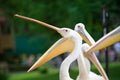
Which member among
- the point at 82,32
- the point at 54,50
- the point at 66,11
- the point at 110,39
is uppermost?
the point at 110,39

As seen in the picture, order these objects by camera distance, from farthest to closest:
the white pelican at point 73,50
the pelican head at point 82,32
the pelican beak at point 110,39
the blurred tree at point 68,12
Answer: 1. the blurred tree at point 68,12
2. the pelican head at point 82,32
3. the white pelican at point 73,50
4. the pelican beak at point 110,39

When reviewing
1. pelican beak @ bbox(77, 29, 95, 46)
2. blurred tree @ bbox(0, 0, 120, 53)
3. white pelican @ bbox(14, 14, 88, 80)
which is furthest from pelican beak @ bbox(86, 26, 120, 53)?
blurred tree @ bbox(0, 0, 120, 53)

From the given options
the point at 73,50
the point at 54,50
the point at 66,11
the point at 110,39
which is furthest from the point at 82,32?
the point at 66,11

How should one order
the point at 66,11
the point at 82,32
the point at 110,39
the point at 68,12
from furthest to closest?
the point at 66,11 → the point at 68,12 → the point at 82,32 → the point at 110,39

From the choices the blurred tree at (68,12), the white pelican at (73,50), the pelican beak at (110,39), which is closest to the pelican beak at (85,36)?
the white pelican at (73,50)

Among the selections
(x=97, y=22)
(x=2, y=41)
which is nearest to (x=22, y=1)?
(x=97, y=22)

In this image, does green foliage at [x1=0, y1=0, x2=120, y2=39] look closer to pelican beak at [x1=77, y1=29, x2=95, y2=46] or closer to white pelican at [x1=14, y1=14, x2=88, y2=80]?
pelican beak at [x1=77, y1=29, x2=95, y2=46]

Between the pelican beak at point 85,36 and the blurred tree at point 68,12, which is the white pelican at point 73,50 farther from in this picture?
the blurred tree at point 68,12

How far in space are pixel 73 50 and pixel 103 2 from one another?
Result: 36.8 feet

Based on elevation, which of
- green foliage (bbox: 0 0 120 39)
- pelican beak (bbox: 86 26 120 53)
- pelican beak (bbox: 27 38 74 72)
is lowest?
green foliage (bbox: 0 0 120 39)

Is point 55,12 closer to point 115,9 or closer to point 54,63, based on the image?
point 115,9

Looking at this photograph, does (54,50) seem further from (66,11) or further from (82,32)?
(66,11)

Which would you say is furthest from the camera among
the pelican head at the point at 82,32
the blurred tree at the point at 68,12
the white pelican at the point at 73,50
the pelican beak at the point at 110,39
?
the blurred tree at the point at 68,12

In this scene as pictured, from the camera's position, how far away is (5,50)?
36312 mm
